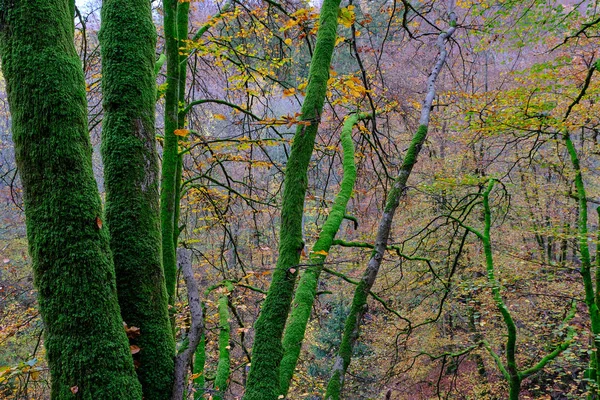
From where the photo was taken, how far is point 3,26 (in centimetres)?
131

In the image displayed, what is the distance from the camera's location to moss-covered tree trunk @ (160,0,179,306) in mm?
2490

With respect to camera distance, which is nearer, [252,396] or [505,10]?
[252,396]

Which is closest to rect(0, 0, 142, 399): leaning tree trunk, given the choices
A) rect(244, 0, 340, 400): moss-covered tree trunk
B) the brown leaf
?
the brown leaf

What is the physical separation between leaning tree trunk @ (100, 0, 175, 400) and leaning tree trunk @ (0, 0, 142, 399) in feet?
0.59

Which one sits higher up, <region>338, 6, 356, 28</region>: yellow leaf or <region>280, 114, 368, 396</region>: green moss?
<region>338, 6, 356, 28</region>: yellow leaf

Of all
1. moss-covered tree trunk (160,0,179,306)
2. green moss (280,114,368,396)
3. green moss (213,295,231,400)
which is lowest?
green moss (213,295,231,400)

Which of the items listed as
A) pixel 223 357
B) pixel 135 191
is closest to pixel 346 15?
pixel 135 191

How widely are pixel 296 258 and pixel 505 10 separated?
15.6ft

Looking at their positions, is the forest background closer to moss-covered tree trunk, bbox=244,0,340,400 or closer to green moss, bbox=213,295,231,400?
green moss, bbox=213,295,231,400

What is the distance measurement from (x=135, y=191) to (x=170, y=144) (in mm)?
1219

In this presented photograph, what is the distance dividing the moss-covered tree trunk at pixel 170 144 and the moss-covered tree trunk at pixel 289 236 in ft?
3.45

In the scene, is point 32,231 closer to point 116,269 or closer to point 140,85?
point 116,269

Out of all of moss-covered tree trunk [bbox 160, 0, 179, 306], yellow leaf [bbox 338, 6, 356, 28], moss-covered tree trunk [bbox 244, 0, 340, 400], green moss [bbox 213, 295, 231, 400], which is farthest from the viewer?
green moss [bbox 213, 295, 231, 400]

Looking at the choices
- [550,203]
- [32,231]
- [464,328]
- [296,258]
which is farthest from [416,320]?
[32,231]
